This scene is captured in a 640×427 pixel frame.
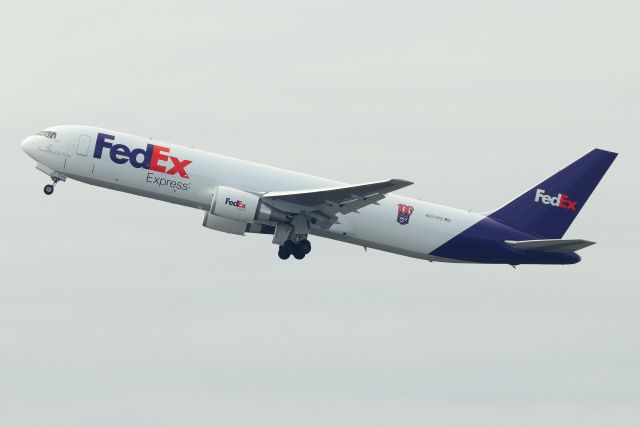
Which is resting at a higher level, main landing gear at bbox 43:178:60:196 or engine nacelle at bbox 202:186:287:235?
engine nacelle at bbox 202:186:287:235

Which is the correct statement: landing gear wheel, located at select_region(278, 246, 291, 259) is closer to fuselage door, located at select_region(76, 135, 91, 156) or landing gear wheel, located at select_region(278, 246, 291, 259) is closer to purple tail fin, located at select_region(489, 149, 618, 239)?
fuselage door, located at select_region(76, 135, 91, 156)

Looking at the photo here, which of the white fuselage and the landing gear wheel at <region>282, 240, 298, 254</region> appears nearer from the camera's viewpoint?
the white fuselage

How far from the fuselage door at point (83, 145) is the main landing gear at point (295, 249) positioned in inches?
445

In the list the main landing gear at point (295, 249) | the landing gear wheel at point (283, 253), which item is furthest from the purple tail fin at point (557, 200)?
the landing gear wheel at point (283, 253)

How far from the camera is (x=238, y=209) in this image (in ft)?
225

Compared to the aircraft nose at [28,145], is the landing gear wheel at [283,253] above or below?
below

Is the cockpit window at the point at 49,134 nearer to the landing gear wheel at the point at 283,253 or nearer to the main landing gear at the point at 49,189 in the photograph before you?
the main landing gear at the point at 49,189

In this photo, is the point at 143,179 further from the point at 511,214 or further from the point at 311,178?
the point at 511,214

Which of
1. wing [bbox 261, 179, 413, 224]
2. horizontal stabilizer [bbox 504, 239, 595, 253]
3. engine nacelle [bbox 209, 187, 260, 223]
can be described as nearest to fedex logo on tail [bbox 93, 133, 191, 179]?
engine nacelle [bbox 209, 187, 260, 223]

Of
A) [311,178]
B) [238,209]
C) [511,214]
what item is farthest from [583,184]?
[238,209]

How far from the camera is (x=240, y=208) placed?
6850 cm

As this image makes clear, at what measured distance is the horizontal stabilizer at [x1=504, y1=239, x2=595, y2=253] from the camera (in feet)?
234

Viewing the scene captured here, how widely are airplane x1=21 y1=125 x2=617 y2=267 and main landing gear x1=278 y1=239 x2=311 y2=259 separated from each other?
52 mm

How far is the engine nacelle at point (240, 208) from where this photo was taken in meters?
68.3
